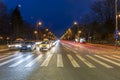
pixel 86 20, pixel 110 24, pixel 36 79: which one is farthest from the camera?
pixel 86 20

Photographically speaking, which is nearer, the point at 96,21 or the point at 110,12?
the point at 110,12

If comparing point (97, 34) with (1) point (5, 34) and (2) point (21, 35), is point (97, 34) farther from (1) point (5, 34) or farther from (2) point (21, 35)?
(1) point (5, 34)

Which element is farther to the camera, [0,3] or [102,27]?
[102,27]

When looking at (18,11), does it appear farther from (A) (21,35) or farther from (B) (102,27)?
(B) (102,27)

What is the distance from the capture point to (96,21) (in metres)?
110

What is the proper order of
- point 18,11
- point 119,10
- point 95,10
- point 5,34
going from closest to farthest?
point 5,34 → point 119,10 → point 95,10 → point 18,11

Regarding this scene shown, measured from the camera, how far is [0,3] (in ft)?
222

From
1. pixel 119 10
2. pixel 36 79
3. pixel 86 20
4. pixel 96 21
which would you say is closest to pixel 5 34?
pixel 119 10

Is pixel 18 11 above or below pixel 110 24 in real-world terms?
above

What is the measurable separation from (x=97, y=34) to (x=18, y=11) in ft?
175

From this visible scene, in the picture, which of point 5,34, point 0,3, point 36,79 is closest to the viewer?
point 36,79

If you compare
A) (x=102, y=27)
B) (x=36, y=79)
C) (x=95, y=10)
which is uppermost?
(x=95, y=10)

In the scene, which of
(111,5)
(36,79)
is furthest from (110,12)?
(36,79)

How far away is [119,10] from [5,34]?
36875mm
